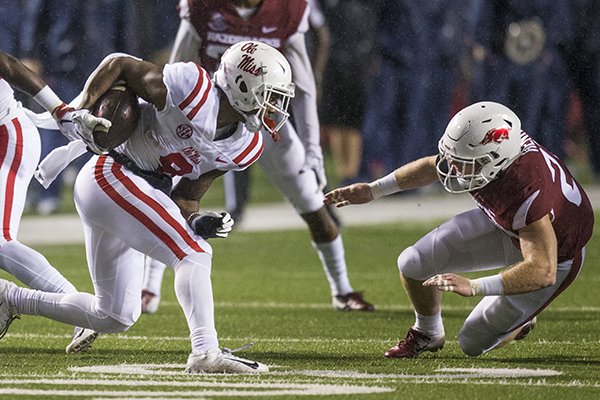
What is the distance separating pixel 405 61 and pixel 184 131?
24.5 feet

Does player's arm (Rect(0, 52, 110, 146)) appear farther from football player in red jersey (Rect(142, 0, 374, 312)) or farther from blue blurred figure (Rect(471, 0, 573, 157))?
blue blurred figure (Rect(471, 0, 573, 157))

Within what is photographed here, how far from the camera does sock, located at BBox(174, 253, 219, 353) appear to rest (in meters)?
4.86

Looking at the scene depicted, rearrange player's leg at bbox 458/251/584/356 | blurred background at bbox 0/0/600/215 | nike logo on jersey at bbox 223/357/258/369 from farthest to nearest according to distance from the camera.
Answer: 1. blurred background at bbox 0/0/600/215
2. player's leg at bbox 458/251/584/356
3. nike logo on jersey at bbox 223/357/258/369

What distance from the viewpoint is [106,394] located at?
4.41 meters

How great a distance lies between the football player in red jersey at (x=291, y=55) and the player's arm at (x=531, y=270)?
82.2 inches

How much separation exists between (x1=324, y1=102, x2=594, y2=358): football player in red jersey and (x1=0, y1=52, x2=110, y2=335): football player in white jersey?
105cm

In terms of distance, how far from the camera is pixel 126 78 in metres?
5.10

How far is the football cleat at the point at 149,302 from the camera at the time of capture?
6.79 m

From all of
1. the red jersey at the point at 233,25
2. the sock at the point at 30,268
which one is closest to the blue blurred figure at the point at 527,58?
the red jersey at the point at 233,25

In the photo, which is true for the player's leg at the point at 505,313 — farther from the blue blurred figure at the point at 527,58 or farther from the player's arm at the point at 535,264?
the blue blurred figure at the point at 527,58

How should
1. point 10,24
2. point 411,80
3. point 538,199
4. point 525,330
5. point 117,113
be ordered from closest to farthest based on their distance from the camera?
point 538,199, point 117,113, point 525,330, point 10,24, point 411,80

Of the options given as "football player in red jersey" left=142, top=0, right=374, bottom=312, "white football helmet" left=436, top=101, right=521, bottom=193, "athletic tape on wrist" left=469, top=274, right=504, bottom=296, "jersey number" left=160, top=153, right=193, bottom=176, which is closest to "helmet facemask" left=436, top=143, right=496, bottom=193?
"white football helmet" left=436, top=101, right=521, bottom=193

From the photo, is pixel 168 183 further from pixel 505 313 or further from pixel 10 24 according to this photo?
pixel 10 24

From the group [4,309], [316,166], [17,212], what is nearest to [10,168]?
[17,212]
